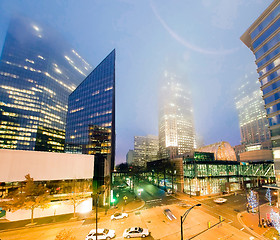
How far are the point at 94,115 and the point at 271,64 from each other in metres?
84.0

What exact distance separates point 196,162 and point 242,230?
79.4ft

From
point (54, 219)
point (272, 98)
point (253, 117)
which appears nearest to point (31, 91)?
point (54, 219)

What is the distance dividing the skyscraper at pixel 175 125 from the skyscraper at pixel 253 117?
201ft

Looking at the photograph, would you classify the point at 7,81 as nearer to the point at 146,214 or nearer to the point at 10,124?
the point at 10,124

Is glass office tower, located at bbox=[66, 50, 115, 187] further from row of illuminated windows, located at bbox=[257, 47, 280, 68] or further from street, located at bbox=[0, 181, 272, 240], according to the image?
row of illuminated windows, located at bbox=[257, 47, 280, 68]

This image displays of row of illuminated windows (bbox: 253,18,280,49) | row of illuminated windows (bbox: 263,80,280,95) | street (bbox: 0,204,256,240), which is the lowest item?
street (bbox: 0,204,256,240)

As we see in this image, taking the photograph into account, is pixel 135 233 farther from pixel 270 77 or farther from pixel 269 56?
pixel 269 56

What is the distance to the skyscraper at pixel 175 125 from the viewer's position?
161250 mm

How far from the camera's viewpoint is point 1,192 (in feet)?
75.2

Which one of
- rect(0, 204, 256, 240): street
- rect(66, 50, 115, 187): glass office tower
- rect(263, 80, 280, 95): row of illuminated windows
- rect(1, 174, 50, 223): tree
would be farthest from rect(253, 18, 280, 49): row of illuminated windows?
rect(66, 50, 115, 187): glass office tower

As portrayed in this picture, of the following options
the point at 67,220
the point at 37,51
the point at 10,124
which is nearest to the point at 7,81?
the point at 10,124

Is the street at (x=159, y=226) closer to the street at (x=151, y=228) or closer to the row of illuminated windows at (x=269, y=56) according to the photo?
the street at (x=151, y=228)

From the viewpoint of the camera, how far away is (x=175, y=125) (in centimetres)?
16700

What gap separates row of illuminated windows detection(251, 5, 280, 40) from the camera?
2656cm
